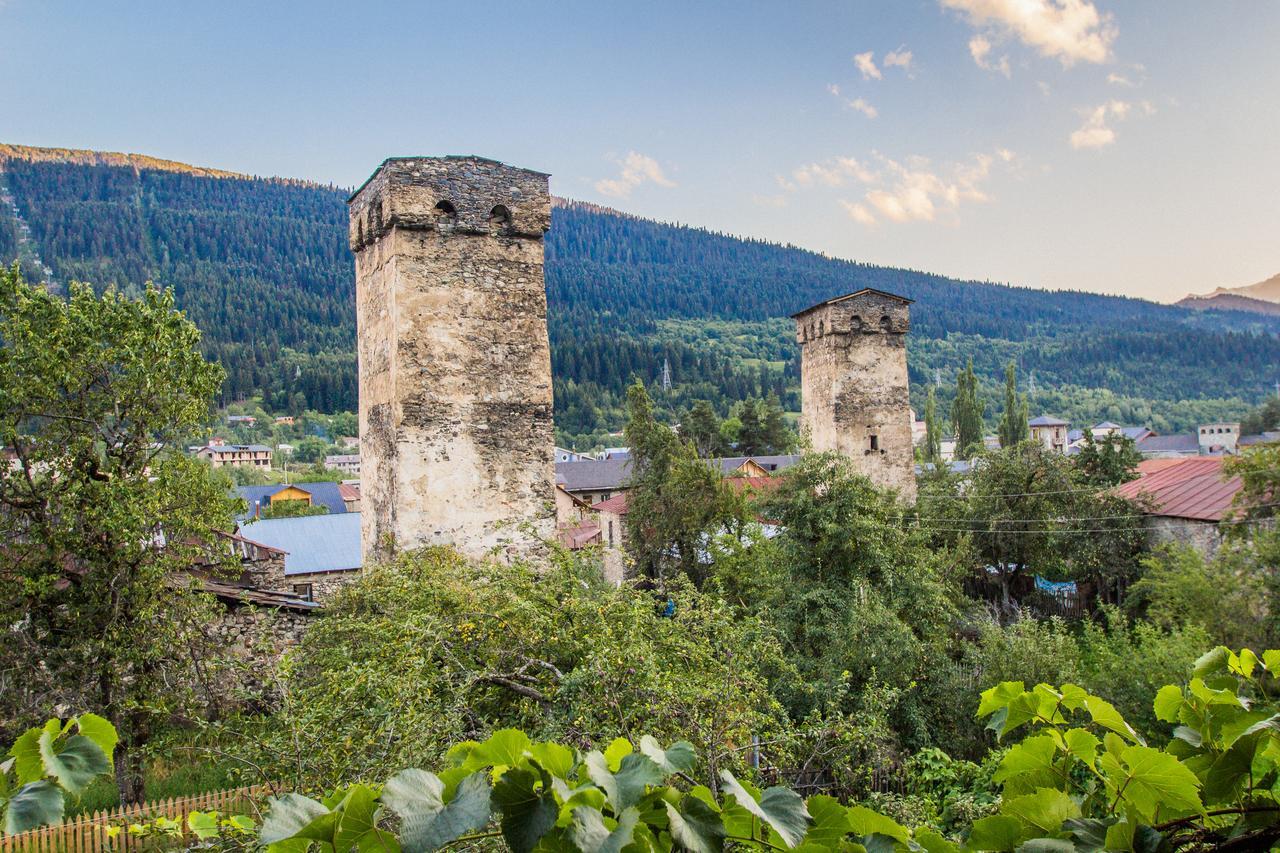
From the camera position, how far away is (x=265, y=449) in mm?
84562

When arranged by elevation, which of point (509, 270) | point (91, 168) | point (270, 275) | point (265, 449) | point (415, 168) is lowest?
point (265, 449)

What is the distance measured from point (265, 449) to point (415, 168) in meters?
82.8

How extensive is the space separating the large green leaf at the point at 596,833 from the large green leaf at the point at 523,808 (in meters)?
0.06

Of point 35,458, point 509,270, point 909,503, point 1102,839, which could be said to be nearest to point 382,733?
point 1102,839

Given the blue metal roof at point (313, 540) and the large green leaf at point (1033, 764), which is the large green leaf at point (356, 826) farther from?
the blue metal roof at point (313, 540)

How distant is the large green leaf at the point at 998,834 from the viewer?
1.72m

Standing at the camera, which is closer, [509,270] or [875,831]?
[875,831]

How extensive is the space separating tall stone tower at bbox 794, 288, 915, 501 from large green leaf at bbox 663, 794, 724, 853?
64.2 feet

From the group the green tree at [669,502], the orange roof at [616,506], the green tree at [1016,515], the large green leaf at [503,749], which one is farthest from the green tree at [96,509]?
the orange roof at [616,506]

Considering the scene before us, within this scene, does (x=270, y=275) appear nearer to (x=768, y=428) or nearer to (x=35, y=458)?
(x=768, y=428)

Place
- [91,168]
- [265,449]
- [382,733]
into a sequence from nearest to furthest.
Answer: [382,733], [265,449], [91,168]

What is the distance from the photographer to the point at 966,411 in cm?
5453

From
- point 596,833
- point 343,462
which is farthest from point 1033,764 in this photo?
point 343,462

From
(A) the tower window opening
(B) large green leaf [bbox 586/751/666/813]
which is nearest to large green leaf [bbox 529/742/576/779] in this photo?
(B) large green leaf [bbox 586/751/666/813]
